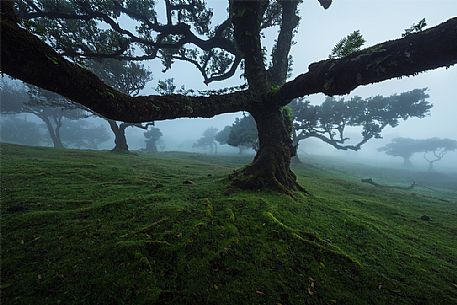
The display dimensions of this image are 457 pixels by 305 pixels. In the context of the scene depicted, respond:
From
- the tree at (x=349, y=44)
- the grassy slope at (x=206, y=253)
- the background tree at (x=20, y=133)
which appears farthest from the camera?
the background tree at (x=20, y=133)

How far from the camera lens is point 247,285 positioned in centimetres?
337

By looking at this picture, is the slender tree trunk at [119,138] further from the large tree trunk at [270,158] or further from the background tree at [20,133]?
the background tree at [20,133]

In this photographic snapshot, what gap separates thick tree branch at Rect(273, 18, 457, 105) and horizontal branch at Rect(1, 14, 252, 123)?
11.8 feet

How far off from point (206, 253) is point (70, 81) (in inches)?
145

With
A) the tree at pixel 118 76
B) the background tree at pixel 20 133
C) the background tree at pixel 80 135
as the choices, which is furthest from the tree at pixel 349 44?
the background tree at pixel 80 135

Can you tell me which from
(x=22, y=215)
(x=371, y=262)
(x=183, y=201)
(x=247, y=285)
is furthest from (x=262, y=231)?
(x=22, y=215)

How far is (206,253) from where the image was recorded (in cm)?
397

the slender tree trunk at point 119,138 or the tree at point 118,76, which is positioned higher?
the tree at point 118,76

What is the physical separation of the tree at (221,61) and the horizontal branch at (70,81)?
0.5 inches

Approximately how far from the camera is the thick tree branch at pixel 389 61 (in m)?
3.54

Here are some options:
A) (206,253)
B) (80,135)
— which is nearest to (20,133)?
(80,135)

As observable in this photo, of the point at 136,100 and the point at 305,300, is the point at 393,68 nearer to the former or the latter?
the point at 305,300

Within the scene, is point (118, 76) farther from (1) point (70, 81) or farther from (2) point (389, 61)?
Result: (2) point (389, 61)

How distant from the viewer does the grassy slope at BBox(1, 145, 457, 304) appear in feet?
10.3
